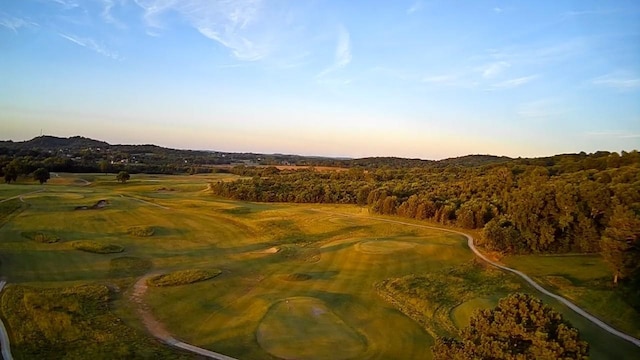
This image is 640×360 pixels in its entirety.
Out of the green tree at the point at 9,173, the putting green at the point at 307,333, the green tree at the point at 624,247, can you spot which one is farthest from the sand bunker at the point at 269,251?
the green tree at the point at 9,173

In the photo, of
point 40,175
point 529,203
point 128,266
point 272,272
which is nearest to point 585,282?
point 529,203

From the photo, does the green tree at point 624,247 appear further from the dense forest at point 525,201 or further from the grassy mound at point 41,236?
the grassy mound at point 41,236

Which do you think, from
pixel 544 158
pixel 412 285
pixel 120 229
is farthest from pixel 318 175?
pixel 412 285

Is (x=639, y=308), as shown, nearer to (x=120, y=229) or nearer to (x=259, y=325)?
(x=259, y=325)

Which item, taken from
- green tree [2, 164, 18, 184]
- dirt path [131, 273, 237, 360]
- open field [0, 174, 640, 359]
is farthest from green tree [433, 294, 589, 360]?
green tree [2, 164, 18, 184]

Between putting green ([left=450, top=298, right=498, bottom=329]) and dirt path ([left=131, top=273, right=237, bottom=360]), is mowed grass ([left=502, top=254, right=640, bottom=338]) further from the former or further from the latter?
dirt path ([left=131, top=273, right=237, bottom=360])

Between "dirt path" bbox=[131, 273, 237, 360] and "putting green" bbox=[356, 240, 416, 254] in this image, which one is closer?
"dirt path" bbox=[131, 273, 237, 360]

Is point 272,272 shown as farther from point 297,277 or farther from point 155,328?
point 155,328
